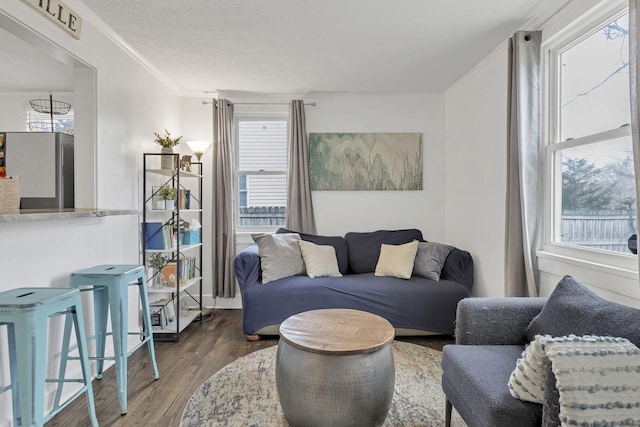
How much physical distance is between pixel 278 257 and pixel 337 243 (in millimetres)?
719

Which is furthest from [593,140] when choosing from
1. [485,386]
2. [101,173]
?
[101,173]

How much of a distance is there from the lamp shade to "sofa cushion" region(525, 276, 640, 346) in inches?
132

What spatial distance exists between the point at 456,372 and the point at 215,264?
9.80 ft

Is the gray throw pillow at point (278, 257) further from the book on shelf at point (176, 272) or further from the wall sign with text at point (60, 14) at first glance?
the wall sign with text at point (60, 14)

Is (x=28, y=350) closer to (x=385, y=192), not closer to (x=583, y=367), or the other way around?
(x=583, y=367)

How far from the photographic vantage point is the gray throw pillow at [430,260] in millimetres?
3336

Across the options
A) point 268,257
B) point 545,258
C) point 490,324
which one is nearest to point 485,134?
point 545,258

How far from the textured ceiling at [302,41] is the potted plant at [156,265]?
178 cm

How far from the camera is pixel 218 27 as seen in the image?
2561 millimetres

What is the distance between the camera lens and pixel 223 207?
396 cm

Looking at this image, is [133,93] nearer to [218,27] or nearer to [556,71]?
[218,27]

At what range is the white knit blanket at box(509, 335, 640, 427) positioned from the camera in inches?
42.6

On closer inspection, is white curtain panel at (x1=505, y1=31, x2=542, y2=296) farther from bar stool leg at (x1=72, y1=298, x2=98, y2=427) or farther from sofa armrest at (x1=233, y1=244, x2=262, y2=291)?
bar stool leg at (x1=72, y1=298, x2=98, y2=427)

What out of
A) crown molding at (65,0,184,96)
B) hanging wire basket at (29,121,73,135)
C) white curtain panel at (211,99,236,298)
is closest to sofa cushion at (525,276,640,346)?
white curtain panel at (211,99,236,298)
